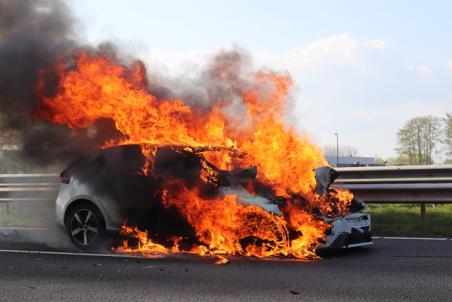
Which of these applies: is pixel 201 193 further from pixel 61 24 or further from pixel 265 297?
pixel 61 24

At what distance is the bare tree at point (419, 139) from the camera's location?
3975cm

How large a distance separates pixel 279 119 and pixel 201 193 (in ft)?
7.79

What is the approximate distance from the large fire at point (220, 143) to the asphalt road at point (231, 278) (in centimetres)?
36

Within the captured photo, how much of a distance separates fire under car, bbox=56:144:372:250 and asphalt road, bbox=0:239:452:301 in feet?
1.51

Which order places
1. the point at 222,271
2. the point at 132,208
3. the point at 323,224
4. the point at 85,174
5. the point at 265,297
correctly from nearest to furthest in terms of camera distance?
the point at 265,297
the point at 222,271
the point at 323,224
the point at 132,208
the point at 85,174

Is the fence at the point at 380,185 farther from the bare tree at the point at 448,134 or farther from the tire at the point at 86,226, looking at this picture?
the bare tree at the point at 448,134

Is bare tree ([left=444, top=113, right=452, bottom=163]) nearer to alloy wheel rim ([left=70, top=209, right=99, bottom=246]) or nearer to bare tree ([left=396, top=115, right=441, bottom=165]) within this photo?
bare tree ([left=396, top=115, right=441, bottom=165])

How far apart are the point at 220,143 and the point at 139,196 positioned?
5.62 ft

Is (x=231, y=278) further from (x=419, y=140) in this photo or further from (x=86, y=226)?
(x=419, y=140)

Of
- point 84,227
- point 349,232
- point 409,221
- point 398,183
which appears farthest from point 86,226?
point 398,183

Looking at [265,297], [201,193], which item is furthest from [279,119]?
[265,297]

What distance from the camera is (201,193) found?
792 centimetres

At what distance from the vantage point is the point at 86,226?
8.81 metres

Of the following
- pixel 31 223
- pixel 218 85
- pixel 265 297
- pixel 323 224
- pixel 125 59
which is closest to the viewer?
pixel 265 297
